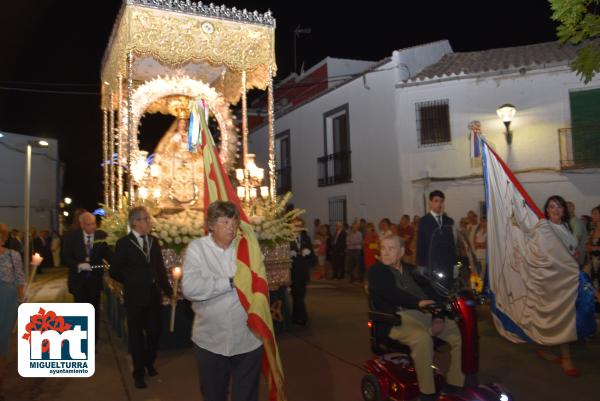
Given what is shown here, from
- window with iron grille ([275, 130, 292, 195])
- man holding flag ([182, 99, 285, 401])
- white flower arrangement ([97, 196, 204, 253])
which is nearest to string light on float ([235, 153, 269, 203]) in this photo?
white flower arrangement ([97, 196, 204, 253])

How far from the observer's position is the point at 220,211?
3.10 m

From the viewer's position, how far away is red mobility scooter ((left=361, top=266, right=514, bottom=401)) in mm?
3730

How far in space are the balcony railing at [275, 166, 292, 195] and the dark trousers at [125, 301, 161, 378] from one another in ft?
54.3

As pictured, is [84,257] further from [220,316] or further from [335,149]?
[335,149]

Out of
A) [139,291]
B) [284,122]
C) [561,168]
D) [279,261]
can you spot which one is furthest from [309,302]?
[284,122]

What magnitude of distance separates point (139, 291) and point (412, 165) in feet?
36.9

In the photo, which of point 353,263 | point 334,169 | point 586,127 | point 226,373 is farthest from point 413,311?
point 334,169

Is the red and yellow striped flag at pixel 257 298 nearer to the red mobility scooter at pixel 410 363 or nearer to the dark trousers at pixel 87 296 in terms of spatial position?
the red mobility scooter at pixel 410 363

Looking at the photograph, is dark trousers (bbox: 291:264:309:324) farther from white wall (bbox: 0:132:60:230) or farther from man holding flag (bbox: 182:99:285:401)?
white wall (bbox: 0:132:60:230)

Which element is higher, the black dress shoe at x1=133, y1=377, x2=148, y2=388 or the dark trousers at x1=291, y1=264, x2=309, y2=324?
the dark trousers at x1=291, y1=264, x2=309, y2=324

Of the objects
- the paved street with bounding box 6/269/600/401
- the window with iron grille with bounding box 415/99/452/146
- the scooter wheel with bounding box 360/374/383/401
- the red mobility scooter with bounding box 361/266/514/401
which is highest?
the window with iron grille with bounding box 415/99/452/146

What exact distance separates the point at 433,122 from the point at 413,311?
1140cm

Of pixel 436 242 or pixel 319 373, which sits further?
pixel 436 242

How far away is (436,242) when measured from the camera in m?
5.51
